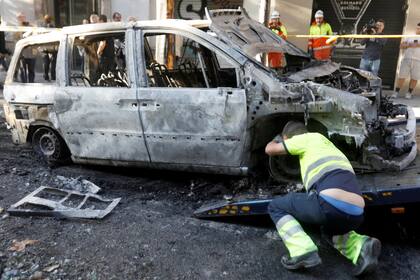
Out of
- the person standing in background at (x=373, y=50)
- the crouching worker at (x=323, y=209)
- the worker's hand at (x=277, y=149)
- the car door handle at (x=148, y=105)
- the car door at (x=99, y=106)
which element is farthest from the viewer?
the person standing in background at (x=373, y=50)

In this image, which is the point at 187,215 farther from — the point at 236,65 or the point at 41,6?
the point at 41,6

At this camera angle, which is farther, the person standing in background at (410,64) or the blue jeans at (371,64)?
the person standing in background at (410,64)

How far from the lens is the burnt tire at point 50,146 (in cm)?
482

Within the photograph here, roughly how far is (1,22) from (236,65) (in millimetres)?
11090

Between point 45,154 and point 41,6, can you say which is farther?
point 41,6

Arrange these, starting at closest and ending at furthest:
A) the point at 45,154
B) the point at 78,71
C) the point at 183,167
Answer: the point at 183,167, the point at 78,71, the point at 45,154

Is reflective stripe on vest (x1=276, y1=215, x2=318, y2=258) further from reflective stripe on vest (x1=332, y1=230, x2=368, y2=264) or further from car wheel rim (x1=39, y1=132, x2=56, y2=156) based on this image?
car wheel rim (x1=39, y1=132, x2=56, y2=156)

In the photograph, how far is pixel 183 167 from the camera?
421 centimetres

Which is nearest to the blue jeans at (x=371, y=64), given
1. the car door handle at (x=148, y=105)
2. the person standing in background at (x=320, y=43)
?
the person standing in background at (x=320, y=43)

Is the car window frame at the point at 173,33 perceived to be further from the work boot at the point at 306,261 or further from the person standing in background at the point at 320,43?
the person standing in background at the point at 320,43

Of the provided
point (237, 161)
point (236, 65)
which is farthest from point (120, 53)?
point (237, 161)

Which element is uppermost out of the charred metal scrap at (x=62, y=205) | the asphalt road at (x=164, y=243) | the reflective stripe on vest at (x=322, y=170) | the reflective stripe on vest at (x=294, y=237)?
the reflective stripe on vest at (x=322, y=170)

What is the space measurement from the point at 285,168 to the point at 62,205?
206 centimetres

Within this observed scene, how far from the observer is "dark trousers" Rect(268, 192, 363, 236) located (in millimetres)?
2924
